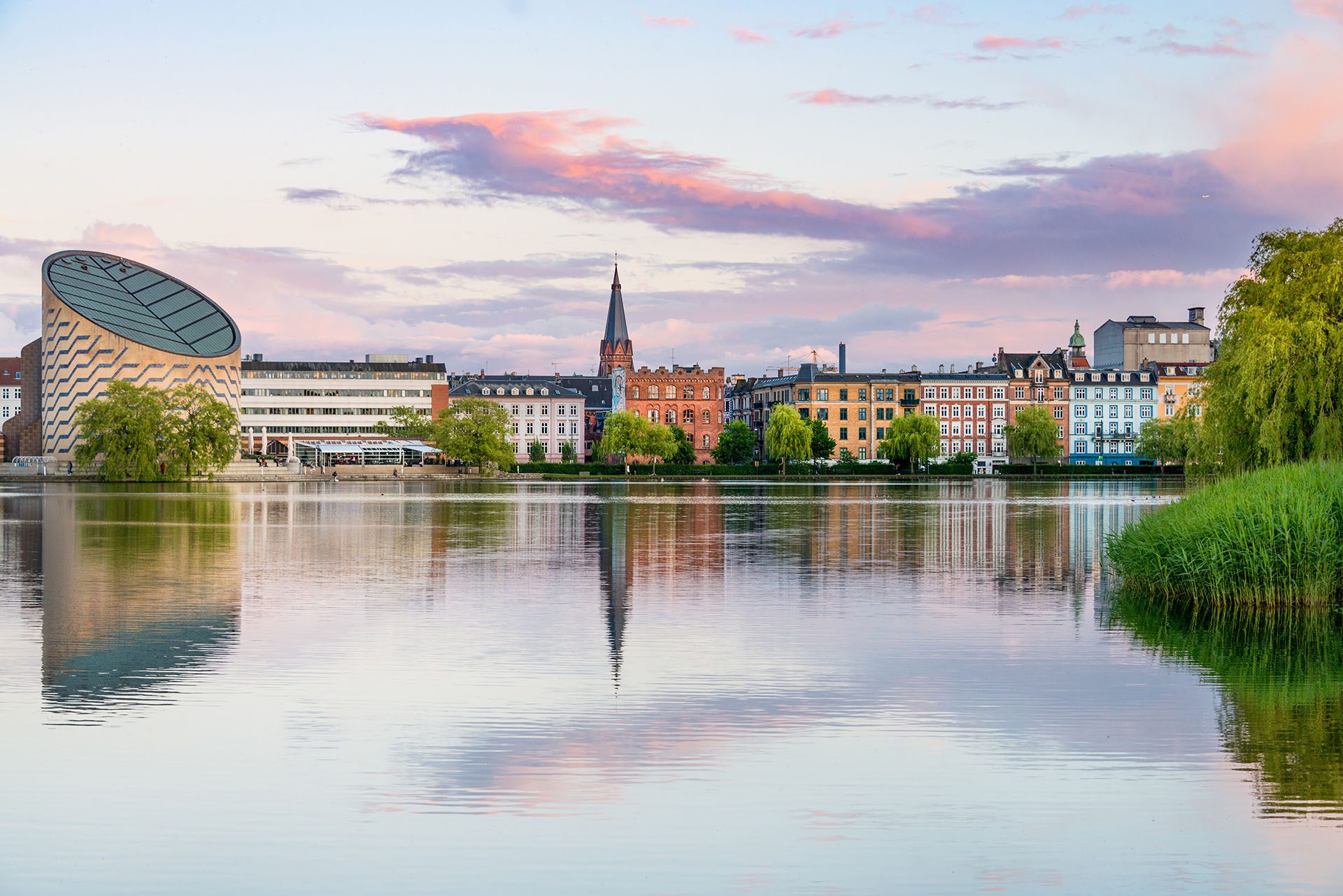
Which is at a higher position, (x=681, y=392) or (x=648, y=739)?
(x=681, y=392)

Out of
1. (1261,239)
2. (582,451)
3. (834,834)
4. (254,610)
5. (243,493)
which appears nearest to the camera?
(834,834)

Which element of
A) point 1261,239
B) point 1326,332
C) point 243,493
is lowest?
point 243,493

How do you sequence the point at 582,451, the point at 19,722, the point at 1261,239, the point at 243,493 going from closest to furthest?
1. the point at 19,722
2. the point at 1261,239
3. the point at 243,493
4. the point at 582,451

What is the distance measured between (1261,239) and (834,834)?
3170 centimetres

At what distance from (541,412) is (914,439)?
5742cm

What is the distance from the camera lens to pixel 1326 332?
32.2m

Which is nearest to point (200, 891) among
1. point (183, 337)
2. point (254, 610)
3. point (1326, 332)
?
point (254, 610)

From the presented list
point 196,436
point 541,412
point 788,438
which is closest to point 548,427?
point 541,412

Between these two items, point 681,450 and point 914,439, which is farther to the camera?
point 681,450

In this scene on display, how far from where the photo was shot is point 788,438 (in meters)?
139

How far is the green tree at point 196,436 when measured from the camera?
103 metres

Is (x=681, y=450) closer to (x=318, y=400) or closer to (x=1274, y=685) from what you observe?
(x=318, y=400)

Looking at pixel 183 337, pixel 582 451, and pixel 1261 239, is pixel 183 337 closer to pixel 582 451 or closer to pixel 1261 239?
pixel 582 451

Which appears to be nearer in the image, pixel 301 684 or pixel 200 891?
pixel 200 891
